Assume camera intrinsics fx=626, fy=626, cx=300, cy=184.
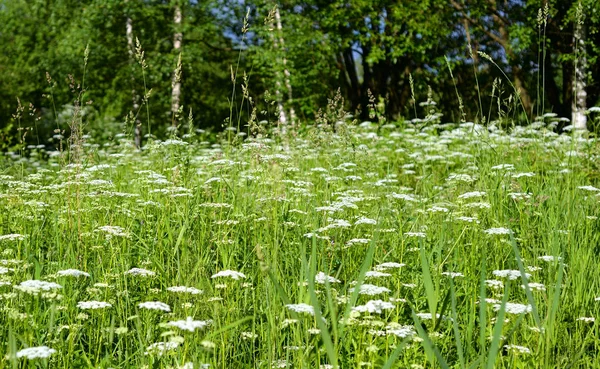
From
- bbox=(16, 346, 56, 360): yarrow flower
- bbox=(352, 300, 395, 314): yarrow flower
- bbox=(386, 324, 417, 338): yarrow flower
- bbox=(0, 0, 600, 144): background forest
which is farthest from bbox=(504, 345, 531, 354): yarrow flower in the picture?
bbox=(0, 0, 600, 144): background forest

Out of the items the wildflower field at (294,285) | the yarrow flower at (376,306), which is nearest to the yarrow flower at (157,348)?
the wildflower field at (294,285)

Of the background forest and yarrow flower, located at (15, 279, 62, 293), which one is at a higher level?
the background forest

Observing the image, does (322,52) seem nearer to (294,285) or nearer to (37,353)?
(294,285)

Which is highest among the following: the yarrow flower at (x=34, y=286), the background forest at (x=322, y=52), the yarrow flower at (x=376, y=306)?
the background forest at (x=322, y=52)

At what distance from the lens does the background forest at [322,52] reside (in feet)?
55.5

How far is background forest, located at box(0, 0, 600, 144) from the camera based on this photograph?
1691 centimetres

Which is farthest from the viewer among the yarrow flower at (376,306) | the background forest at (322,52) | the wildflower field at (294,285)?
the background forest at (322,52)

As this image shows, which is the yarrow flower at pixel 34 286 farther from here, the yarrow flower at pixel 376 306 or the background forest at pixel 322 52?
the background forest at pixel 322 52

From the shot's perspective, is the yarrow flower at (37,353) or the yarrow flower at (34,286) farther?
the yarrow flower at (34,286)

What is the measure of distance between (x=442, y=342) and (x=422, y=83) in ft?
55.3

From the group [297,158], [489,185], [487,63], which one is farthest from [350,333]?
[487,63]

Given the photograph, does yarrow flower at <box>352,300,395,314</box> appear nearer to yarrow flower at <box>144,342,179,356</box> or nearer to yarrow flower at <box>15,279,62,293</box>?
yarrow flower at <box>144,342,179,356</box>

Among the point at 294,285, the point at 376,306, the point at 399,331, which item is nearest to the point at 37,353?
the point at 376,306

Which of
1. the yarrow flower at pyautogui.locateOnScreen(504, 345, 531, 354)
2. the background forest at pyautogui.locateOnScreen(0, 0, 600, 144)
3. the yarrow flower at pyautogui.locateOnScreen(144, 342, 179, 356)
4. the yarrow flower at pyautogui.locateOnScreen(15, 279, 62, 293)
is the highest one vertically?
the background forest at pyautogui.locateOnScreen(0, 0, 600, 144)
